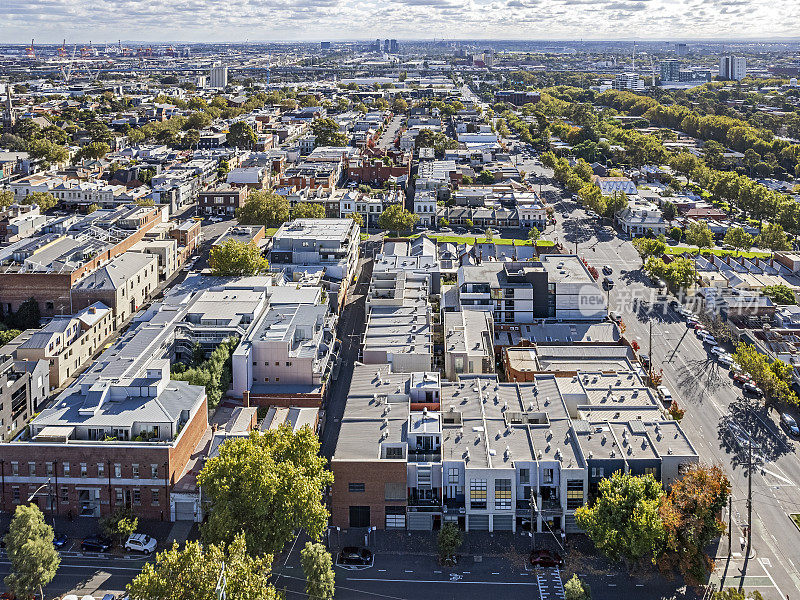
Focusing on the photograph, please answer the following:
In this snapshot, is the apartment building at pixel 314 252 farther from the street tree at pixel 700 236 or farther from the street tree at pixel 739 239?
the street tree at pixel 739 239

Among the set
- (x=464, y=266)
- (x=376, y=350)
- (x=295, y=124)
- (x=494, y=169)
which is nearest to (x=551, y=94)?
(x=295, y=124)

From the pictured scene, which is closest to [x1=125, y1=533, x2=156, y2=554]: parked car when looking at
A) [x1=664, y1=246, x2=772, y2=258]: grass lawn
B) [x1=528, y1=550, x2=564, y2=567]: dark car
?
[x1=528, y1=550, x2=564, y2=567]: dark car

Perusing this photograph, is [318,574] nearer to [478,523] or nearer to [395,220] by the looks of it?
[478,523]

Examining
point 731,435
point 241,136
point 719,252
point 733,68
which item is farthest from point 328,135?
point 733,68

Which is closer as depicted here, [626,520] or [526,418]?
[626,520]

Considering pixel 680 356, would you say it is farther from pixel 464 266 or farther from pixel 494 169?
pixel 494 169
